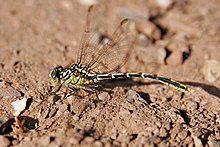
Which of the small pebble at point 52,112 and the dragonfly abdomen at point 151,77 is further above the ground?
the dragonfly abdomen at point 151,77

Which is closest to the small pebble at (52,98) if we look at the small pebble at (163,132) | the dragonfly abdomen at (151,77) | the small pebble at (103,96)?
the small pebble at (103,96)

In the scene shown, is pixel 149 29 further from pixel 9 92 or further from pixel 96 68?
pixel 9 92

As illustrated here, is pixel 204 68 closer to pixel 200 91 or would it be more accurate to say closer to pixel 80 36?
pixel 200 91

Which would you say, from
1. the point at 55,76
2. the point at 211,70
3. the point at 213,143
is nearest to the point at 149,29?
the point at 211,70

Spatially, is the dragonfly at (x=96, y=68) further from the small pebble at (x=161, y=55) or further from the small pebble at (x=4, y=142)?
the small pebble at (x=4, y=142)

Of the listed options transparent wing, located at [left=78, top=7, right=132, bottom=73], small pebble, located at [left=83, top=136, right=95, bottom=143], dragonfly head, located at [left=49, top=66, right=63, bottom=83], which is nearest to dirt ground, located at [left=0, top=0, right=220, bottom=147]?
small pebble, located at [left=83, top=136, right=95, bottom=143]

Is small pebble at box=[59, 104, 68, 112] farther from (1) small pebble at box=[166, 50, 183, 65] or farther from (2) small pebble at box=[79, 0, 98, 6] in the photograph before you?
(2) small pebble at box=[79, 0, 98, 6]
